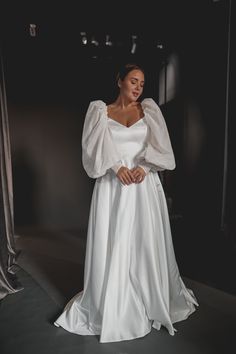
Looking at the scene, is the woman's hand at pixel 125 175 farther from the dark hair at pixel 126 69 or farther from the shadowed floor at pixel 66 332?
the shadowed floor at pixel 66 332

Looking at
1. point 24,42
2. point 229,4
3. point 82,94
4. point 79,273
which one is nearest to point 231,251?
point 79,273

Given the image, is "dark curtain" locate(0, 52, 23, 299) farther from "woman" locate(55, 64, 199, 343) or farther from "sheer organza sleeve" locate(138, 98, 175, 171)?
"sheer organza sleeve" locate(138, 98, 175, 171)

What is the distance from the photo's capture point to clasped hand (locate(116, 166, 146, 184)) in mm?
1615

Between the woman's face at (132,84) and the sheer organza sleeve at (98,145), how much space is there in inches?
6.1

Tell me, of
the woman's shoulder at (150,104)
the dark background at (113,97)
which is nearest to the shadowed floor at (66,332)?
the dark background at (113,97)

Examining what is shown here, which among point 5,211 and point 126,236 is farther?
point 5,211

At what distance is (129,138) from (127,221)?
465mm

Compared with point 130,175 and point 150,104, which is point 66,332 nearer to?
point 130,175

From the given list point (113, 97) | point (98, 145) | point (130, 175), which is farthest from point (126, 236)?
point (113, 97)

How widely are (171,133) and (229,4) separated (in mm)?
1412

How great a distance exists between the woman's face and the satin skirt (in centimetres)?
45

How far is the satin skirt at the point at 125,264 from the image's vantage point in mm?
1671

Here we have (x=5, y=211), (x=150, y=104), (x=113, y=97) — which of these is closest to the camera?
(x=150, y=104)

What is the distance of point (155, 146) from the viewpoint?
5.54ft
